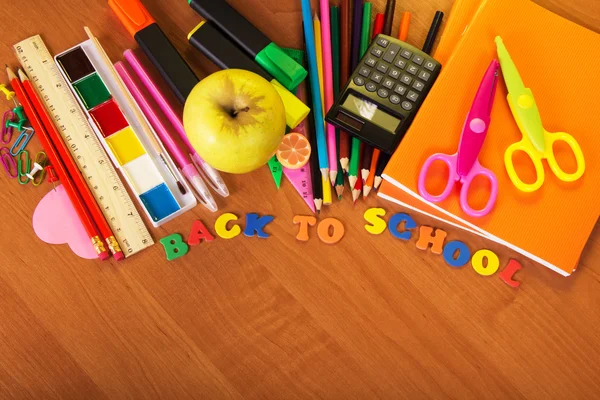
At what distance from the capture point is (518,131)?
2.16ft

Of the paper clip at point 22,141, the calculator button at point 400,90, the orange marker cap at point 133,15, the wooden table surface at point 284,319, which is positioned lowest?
the wooden table surface at point 284,319

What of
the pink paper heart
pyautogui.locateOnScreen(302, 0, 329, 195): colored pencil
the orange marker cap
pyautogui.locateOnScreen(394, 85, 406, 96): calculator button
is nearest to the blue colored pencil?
pyautogui.locateOnScreen(302, 0, 329, 195): colored pencil

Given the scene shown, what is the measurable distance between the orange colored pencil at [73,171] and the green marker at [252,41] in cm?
25

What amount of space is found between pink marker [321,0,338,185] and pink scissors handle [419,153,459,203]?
0.11 metres

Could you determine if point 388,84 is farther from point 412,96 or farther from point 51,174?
point 51,174

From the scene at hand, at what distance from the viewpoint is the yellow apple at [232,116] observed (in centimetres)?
58

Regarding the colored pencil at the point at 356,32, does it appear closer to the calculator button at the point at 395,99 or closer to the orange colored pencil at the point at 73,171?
the calculator button at the point at 395,99

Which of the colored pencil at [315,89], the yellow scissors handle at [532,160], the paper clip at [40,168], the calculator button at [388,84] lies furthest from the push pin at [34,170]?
the yellow scissors handle at [532,160]

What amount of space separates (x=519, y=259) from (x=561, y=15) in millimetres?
384

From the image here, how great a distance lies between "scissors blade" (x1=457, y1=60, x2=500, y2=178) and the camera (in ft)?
2.03

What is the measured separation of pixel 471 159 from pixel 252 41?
334 millimetres

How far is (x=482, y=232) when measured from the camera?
0.64 meters

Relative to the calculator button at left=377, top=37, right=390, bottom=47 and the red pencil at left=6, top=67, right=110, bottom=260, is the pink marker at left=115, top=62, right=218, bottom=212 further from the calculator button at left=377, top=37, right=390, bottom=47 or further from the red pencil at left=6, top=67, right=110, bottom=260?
the calculator button at left=377, top=37, right=390, bottom=47

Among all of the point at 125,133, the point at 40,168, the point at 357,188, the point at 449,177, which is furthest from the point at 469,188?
the point at 40,168
